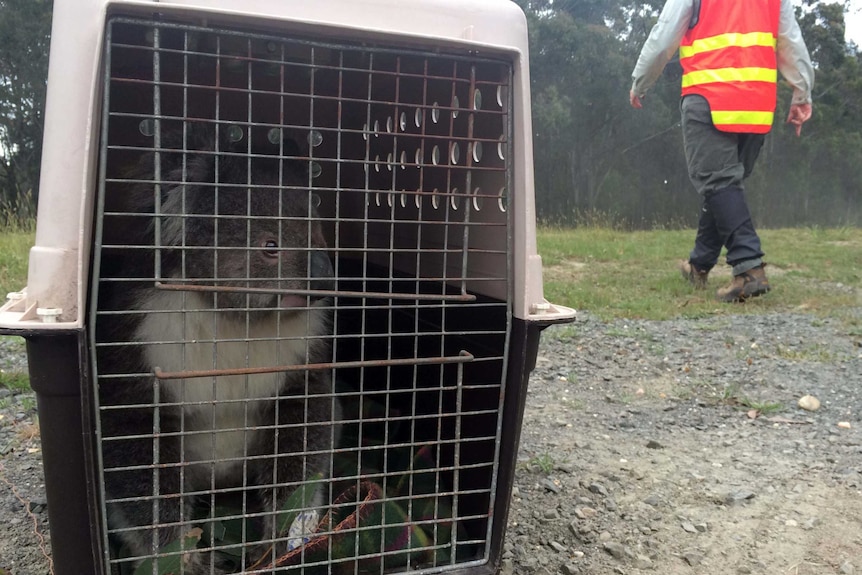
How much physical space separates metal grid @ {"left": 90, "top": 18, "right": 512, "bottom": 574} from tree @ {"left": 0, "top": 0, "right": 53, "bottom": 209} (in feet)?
23.9

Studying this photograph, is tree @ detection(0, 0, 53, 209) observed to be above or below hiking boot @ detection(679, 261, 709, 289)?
above

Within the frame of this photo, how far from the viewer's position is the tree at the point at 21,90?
815 cm

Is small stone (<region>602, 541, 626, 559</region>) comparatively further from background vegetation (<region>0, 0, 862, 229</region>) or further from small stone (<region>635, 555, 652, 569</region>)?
background vegetation (<region>0, 0, 862, 229</region>)

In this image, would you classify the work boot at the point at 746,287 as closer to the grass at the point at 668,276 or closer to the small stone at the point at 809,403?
the grass at the point at 668,276

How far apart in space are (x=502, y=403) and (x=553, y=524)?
54 cm

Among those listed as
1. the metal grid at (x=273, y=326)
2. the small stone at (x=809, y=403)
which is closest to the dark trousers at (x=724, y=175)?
the small stone at (x=809, y=403)

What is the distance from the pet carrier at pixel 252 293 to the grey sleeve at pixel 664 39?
3.15 metres

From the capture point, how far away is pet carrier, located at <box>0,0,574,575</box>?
4.51 feet

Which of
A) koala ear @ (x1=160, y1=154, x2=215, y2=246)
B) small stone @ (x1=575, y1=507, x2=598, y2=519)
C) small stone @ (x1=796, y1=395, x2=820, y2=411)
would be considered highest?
koala ear @ (x1=160, y1=154, x2=215, y2=246)

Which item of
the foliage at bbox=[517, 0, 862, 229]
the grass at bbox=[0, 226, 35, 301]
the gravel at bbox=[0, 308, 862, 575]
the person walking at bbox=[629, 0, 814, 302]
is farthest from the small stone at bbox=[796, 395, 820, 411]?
the foliage at bbox=[517, 0, 862, 229]

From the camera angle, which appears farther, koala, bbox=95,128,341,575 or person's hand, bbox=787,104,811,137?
person's hand, bbox=787,104,811,137

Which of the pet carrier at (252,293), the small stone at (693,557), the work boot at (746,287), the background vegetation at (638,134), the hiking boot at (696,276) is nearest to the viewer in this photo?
the pet carrier at (252,293)

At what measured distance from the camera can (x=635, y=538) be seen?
1.95 m

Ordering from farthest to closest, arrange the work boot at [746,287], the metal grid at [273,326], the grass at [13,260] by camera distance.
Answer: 1. the work boot at [746,287]
2. the grass at [13,260]
3. the metal grid at [273,326]
